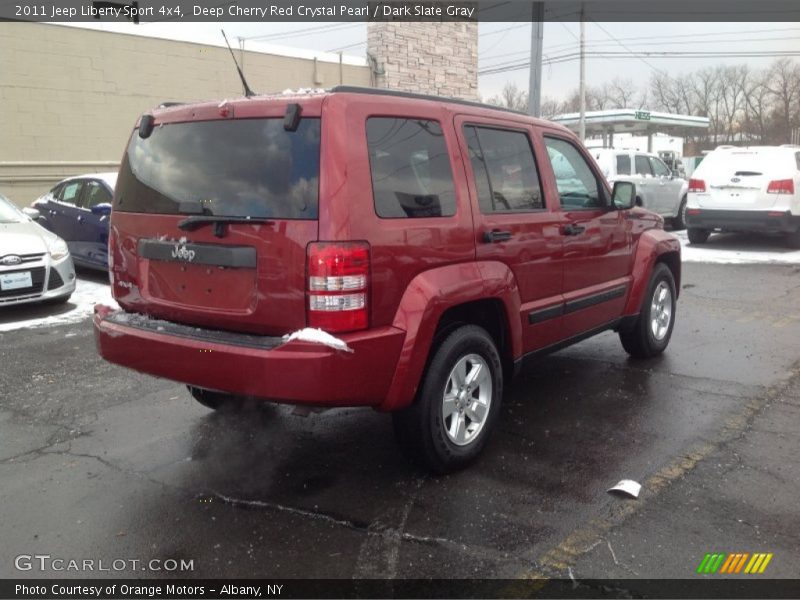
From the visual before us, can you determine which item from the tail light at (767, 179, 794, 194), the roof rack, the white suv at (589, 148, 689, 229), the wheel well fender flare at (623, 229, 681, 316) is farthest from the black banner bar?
the white suv at (589, 148, 689, 229)

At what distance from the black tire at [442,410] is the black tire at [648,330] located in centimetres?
225

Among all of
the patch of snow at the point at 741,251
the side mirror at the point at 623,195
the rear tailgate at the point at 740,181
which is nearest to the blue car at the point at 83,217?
the side mirror at the point at 623,195

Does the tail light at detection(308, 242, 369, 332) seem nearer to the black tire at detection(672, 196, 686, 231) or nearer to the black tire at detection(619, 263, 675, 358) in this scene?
the black tire at detection(619, 263, 675, 358)

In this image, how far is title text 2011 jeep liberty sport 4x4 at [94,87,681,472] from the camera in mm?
3203

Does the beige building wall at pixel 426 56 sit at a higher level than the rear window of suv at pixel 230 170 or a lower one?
higher

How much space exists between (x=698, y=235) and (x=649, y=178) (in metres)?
2.32

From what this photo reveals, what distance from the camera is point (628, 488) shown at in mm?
3619

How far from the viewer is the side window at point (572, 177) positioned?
15.6ft

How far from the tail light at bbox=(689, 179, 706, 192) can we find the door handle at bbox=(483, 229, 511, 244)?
10.5 meters

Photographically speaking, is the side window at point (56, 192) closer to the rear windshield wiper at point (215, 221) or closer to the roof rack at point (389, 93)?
the rear windshield wiper at point (215, 221)

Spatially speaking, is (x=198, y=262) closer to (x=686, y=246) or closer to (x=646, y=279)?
(x=646, y=279)

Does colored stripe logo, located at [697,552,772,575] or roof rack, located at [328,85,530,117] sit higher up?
roof rack, located at [328,85,530,117]

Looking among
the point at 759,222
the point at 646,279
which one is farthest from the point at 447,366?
the point at 759,222

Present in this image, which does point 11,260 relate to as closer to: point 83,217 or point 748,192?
point 83,217
